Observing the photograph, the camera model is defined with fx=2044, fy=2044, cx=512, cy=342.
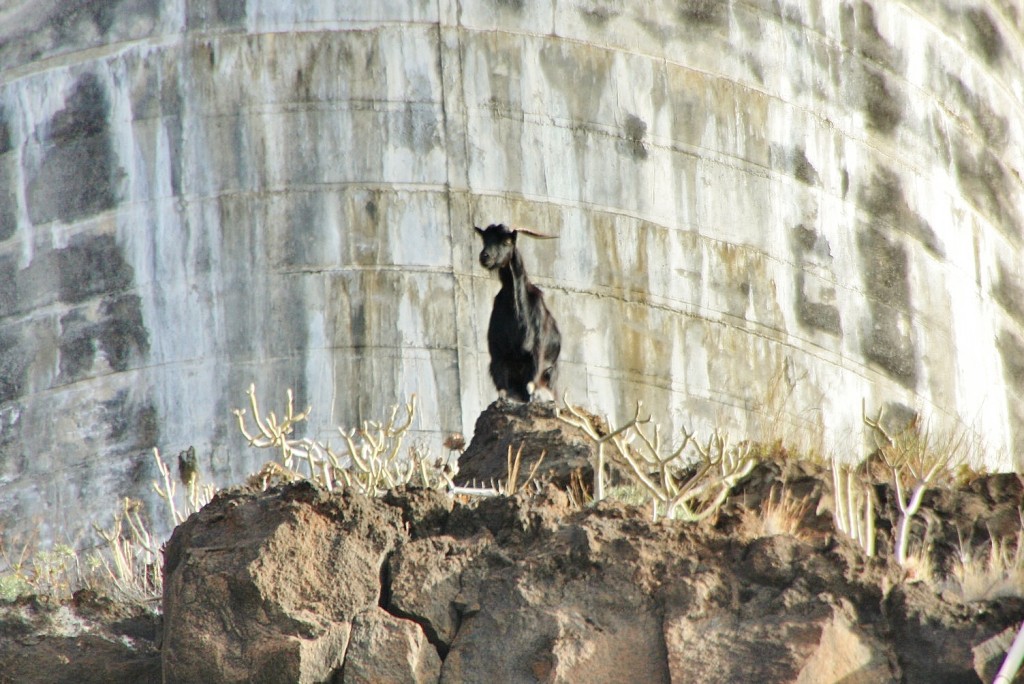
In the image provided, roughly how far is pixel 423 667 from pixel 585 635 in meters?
1.00

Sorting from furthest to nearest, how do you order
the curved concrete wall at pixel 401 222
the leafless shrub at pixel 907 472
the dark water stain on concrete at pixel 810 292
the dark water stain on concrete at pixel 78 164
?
the dark water stain on concrete at pixel 810 292
the dark water stain on concrete at pixel 78 164
the curved concrete wall at pixel 401 222
the leafless shrub at pixel 907 472

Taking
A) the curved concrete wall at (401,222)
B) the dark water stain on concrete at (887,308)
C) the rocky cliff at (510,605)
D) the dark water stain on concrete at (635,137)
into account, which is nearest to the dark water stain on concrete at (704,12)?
the curved concrete wall at (401,222)

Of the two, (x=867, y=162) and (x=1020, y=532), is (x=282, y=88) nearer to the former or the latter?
(x=867, y=162)

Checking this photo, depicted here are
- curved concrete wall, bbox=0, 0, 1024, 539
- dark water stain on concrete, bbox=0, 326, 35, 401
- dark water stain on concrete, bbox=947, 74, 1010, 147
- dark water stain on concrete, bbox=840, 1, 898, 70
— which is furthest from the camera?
dark water stain on concrete, bbox=947, 74, 1010, 147

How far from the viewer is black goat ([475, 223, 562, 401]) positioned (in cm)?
1819

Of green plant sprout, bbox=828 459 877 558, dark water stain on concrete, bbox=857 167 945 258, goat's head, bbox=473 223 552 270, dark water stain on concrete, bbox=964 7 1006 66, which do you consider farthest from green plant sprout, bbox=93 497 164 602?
dark water stain on concrete, bbox=964 7 1006 66

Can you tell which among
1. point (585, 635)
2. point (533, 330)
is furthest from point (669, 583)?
point (533, 330)

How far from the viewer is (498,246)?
18.1 m

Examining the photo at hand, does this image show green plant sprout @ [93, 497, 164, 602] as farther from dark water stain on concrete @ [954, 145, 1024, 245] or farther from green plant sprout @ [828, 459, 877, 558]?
dark water stain on concrete @ [954, 145, 1024, 245]

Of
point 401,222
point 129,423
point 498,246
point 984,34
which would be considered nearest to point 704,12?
point 401,222

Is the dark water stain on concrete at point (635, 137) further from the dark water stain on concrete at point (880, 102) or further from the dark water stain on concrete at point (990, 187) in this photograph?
the dark water stain on concrete at point (990, 187)

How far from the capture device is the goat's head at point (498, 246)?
18062 mm

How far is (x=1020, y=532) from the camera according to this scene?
14.2m

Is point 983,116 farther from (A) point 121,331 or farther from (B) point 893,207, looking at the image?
(A) point 121,331
